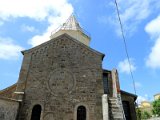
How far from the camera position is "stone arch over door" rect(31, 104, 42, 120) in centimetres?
1539

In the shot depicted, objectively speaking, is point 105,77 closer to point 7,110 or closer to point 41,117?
point 41,117

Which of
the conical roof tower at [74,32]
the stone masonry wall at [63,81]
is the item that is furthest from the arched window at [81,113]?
the conical roof tower at [74,32]

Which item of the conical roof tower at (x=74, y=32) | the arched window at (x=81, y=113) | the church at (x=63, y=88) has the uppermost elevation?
the conical roof tower at (x=74, y=32)

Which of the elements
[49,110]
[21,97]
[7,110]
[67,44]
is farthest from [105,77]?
[7,110]

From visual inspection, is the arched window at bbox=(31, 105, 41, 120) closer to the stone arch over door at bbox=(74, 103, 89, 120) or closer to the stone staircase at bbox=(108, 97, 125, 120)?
the stone arch over door at bbox=(74, 103, 89, 120)

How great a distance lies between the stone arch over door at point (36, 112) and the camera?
15391mm

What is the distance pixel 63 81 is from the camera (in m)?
16.6

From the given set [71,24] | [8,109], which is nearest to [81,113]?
[8,109]

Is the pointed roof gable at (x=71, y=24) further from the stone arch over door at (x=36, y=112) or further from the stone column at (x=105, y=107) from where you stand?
the stone column at (x=105, y=107)

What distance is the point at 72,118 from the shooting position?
49.4 feet

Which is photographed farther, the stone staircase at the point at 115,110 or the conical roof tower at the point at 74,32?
the conical roof tower at the point at 74,32

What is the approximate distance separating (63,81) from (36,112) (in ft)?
10.4

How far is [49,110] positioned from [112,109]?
472cm

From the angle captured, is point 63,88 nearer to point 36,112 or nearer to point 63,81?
point 63,81
